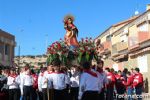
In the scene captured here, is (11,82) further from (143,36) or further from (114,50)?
(114,50)

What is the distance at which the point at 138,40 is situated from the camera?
42.4 m

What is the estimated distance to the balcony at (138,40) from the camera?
40.7 metres

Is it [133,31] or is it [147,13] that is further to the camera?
[133,31]

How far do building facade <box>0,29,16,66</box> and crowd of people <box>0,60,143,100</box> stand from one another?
45684mm

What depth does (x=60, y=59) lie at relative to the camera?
18547mm

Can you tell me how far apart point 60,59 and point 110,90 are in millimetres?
2776

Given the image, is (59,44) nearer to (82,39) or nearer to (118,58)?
(82,39)

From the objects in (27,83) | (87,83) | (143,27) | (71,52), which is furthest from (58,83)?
(143,27)

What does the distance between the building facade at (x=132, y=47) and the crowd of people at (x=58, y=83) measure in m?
10.3

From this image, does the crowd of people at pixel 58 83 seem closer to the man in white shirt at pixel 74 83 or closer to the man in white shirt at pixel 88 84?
the man in white shirt at pixel 74 83

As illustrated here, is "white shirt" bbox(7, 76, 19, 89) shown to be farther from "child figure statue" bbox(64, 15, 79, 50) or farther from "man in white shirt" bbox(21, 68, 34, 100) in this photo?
"child figure statue" bbox(64, 15, 79, 50)

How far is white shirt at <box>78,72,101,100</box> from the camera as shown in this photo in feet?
38.7

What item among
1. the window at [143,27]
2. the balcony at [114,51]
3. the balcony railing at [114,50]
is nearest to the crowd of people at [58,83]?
the window at [143,27]

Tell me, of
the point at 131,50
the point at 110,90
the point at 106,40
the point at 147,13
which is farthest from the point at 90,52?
the point at 106,40
